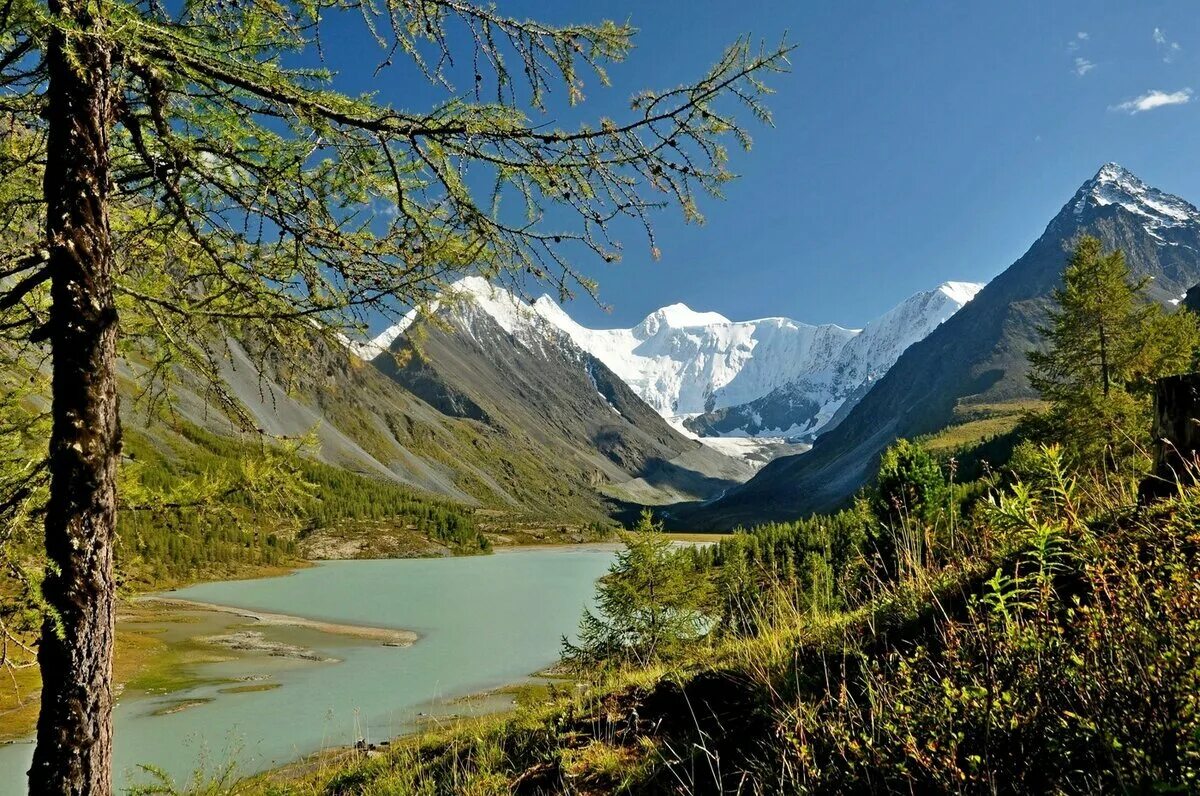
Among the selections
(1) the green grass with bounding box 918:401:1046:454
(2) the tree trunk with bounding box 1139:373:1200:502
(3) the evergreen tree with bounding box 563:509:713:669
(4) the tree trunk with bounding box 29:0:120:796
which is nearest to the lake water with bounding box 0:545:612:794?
(4) the tree trunk with bounding box 29:0:120:796

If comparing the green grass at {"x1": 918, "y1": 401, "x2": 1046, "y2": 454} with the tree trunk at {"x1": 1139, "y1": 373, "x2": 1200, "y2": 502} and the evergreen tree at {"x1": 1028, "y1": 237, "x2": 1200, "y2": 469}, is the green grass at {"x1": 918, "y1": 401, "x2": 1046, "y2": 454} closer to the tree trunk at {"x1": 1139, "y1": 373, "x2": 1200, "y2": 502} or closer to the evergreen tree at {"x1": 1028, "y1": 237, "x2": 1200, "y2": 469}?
the evergreen tree at {"x1": 1028, "y1": 237, "x2": 1200, "y2": 469}

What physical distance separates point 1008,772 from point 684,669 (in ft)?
13.5

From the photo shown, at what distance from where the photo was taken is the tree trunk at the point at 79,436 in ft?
11.2

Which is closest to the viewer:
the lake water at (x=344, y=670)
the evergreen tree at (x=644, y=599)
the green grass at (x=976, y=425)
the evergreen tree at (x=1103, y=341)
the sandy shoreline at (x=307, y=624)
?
the lake water at (x=344, y=670)

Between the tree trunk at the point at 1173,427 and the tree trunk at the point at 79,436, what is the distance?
6034mm

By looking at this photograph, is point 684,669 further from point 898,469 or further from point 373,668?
point 373,668

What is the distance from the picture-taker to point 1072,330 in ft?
75.7

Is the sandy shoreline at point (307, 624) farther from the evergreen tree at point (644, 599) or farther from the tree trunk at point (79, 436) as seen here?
the tree trunk at point (79, 436)

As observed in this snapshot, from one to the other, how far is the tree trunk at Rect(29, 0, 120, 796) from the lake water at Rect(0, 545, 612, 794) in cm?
91

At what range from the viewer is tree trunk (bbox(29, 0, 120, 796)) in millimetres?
3424

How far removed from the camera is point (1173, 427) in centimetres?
427

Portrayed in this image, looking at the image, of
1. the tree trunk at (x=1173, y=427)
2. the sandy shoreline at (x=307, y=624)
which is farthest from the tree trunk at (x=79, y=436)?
the sandy shoreline at (x=307, y=624)

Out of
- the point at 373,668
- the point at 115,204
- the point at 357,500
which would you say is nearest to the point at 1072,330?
the point at 115,204

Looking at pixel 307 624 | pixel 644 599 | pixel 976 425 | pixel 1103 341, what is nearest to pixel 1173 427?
pixel 644 599
